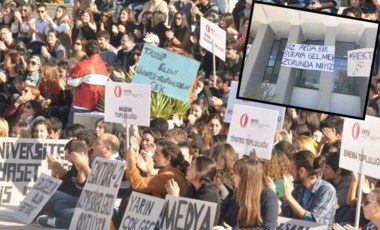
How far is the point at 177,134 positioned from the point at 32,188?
254 cm

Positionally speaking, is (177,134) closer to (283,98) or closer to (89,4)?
(283,98)

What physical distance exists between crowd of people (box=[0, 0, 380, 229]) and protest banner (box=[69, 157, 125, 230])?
0.15 m

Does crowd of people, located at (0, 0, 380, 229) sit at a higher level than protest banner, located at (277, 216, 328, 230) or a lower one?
higher

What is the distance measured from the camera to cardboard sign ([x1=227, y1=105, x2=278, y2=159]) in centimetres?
1362

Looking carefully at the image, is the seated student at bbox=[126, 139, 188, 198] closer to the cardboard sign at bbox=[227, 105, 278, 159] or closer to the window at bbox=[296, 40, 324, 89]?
the cardboard sign at bbox=[227, 105, 278, 159]

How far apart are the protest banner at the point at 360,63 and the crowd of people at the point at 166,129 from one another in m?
0.83

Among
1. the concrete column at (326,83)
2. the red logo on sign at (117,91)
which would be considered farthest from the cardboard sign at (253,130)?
the red logo on sign at (117,91)

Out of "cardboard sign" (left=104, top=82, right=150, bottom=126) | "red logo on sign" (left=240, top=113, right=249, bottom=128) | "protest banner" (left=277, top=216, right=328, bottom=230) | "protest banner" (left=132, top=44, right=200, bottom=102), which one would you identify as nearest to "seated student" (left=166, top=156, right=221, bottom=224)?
"protest banner" (left=277, top=216, right=328, bottom=230)

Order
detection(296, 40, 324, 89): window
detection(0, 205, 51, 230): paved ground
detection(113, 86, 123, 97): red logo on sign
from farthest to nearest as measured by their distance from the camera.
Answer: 1. detection(113, 86, 123, 97): red logo on sign
2. detection(0, 205, 51, 230): paved ground
3. detection(296, 40, 324, 89): window

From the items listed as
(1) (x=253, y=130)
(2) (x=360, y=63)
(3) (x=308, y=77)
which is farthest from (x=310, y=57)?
(1) (x=253, y=130)

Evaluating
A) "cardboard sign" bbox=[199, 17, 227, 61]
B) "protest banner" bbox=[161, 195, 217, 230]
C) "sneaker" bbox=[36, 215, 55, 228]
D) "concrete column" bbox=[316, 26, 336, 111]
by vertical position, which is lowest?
"sneaker" bbox=[36, 215, 55, 228]

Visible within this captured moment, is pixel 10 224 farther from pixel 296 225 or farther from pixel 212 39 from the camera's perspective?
pixel 212 39

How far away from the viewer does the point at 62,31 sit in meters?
25.9

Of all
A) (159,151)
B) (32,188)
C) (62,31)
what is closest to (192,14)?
(62,31)
